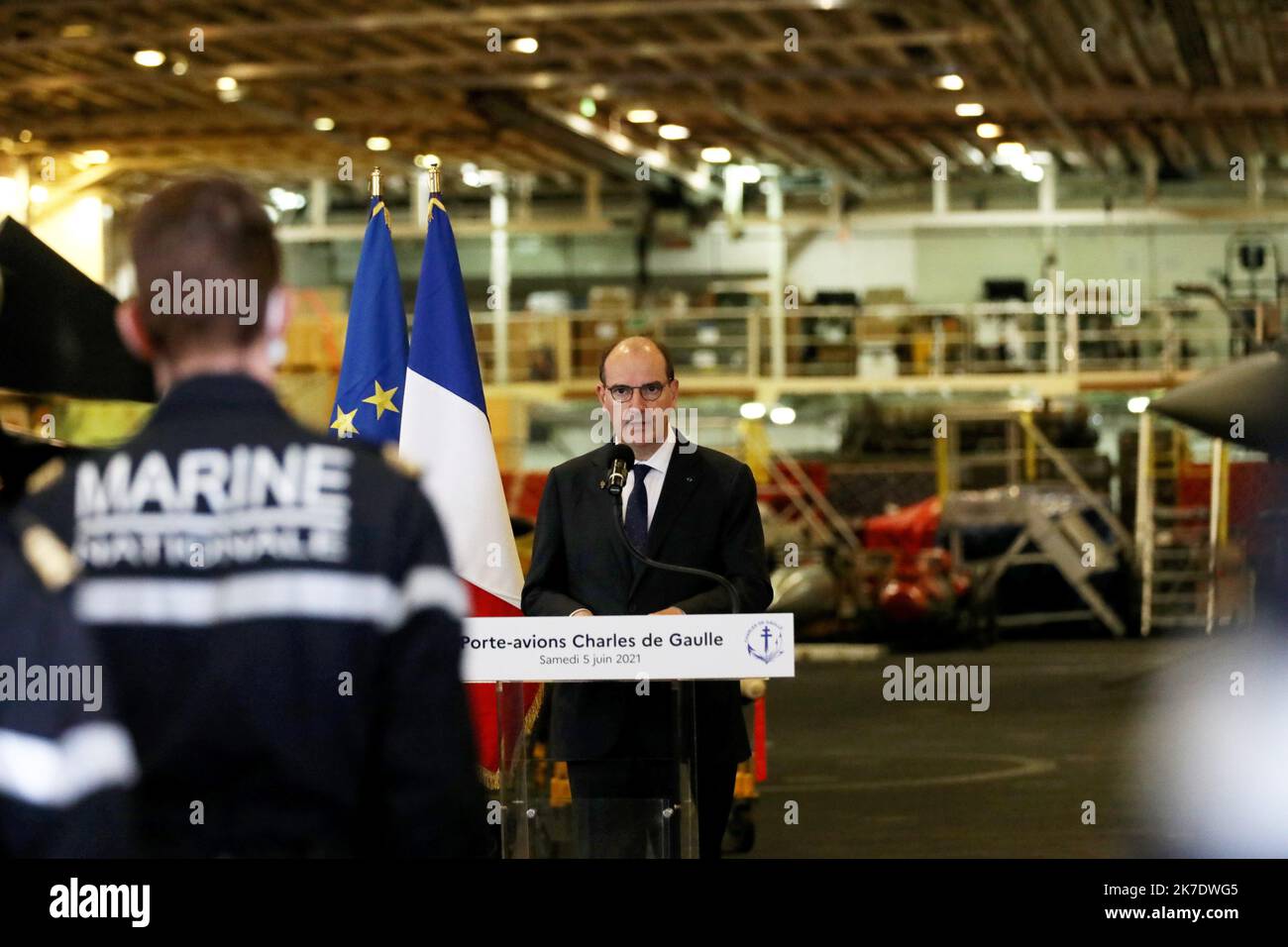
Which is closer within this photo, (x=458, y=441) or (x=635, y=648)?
(x=635, y=648)

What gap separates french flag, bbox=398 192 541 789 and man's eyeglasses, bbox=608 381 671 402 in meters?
0.63

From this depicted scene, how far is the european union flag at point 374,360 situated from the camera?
5.21 meters

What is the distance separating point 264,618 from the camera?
75.5 inches

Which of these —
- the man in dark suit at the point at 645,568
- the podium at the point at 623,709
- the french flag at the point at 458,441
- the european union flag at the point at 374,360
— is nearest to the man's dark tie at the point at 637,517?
the man in dark suit at the point at 645,568

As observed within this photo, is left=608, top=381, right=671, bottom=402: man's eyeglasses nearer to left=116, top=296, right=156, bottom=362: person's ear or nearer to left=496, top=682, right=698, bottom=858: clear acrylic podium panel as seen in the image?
left=496, top=682, right=698, bottom=858: clear acrylic podium panel

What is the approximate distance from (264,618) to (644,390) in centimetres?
245

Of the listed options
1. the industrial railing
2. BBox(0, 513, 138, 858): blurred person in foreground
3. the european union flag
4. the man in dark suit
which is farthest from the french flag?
the industrial railing

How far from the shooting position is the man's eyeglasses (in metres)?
4.31

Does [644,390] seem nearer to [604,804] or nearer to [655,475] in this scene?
[655,475]

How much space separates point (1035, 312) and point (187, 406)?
22.3 m

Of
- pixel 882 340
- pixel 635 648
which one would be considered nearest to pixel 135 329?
pixel 635 648

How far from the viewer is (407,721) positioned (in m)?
1.90
